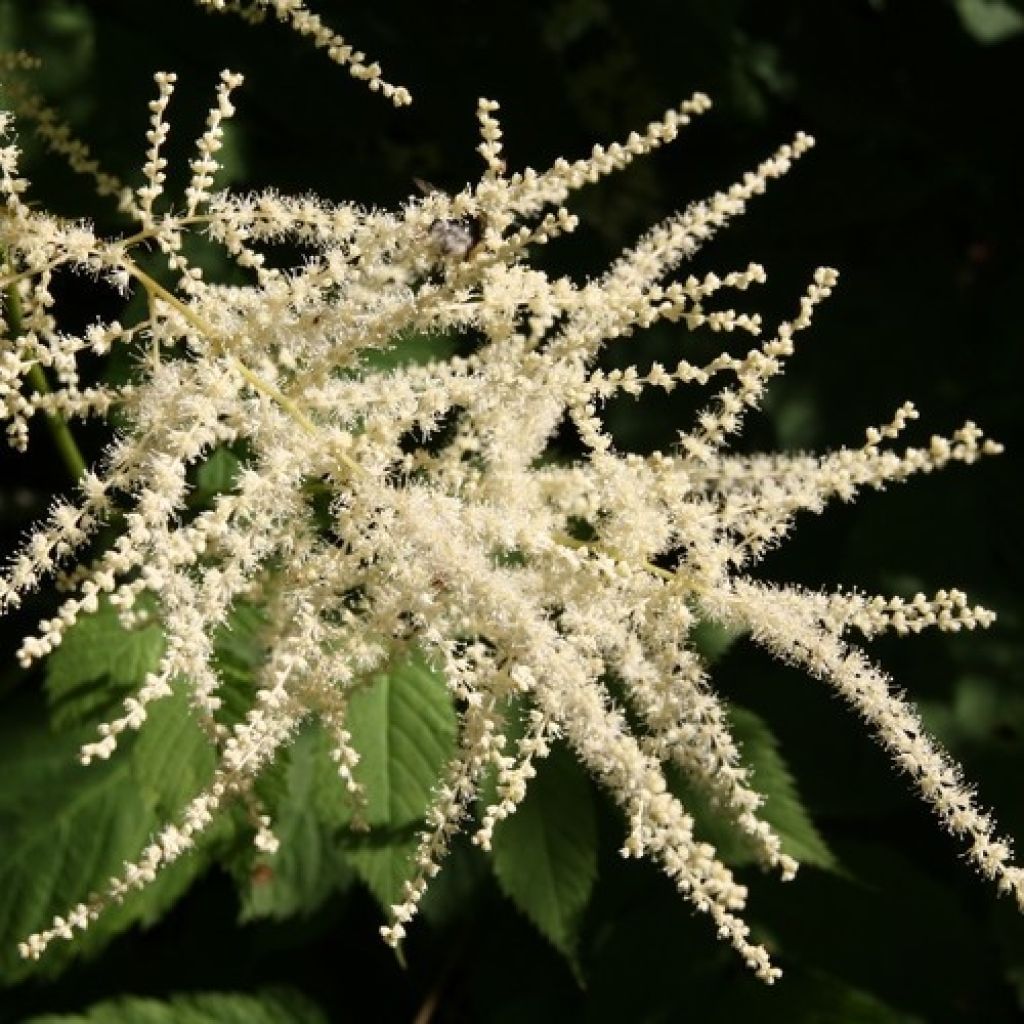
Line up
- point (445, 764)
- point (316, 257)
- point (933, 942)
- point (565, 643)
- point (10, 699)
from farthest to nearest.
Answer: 1. point (933, 942)
2. point (10, 699)
3. point (445, 764)
4. point (316, 257)
5. point (565, 643)

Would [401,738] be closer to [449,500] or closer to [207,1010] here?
[449,500]

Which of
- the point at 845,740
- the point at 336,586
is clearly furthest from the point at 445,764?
the point at 845,740

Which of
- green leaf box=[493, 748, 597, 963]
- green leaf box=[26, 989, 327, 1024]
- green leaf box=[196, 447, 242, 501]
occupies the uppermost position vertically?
green leaf box=[196, 447, 242, 501]

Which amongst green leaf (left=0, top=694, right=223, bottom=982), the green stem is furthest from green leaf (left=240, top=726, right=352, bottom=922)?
the green stem

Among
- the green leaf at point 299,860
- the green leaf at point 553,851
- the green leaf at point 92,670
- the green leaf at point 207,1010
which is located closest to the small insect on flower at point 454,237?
the green leaf at point 92,670

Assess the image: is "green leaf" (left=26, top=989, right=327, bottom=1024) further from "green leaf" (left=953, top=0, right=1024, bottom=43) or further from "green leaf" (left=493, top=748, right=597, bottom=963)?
"green leaf" (left=953, top=0, right=1024, bottom=43)

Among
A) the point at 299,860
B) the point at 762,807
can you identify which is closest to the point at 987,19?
the point at 762,807

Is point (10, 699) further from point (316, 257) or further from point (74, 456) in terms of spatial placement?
point (316, 257)
